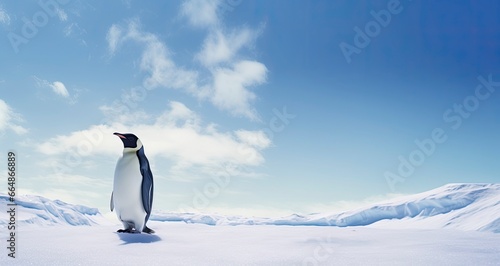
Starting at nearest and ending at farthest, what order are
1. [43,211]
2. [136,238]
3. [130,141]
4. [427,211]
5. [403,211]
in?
[136,238] < [130,141] < [43,211] < [427,211] < [403,211]

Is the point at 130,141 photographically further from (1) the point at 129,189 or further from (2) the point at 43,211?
(2) the point at 43,211

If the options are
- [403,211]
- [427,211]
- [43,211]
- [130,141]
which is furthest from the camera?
[403,211]

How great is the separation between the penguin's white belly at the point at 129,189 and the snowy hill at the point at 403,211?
8759mm

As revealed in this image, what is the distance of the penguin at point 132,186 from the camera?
427cm

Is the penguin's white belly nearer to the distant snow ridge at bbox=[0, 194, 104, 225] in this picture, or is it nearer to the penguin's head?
the penguin's head

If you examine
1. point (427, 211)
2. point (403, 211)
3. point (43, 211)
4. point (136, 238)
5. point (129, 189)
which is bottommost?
point (136, 238)

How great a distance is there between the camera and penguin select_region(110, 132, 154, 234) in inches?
168

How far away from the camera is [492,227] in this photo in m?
7.75

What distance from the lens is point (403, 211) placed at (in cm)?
1992

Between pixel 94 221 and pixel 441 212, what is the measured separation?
715 inches

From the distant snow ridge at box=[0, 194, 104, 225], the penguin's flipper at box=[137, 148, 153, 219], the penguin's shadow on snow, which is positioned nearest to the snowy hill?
the distant snow ridge at box=[0, 194, 104, 225]

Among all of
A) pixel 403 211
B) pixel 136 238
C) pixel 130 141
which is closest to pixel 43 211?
pixel 130 141

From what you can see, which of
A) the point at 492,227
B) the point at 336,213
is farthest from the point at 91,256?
the point at 336,213

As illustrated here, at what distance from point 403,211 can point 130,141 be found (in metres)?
18.9
